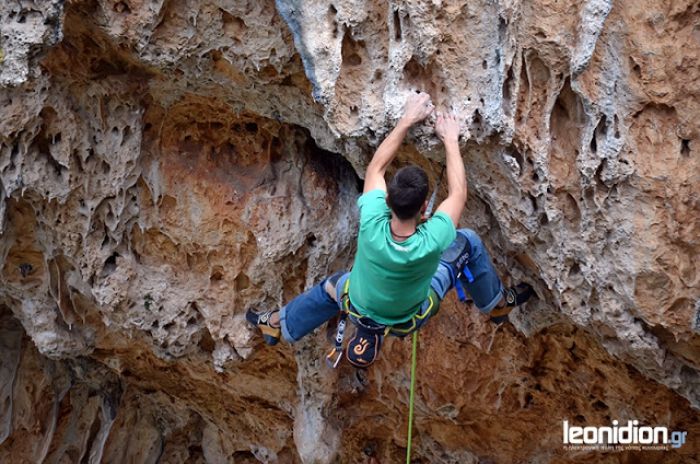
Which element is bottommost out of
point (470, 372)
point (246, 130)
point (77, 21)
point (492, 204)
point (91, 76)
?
point (470, 372)

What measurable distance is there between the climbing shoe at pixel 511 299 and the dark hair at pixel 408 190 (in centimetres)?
112

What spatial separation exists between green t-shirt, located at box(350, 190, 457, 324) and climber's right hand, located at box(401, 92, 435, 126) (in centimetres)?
36

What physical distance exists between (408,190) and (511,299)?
48.5 inches

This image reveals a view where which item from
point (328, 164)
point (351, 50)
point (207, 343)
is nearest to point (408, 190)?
point (351, 50)

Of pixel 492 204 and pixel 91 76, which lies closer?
pixel 492 204

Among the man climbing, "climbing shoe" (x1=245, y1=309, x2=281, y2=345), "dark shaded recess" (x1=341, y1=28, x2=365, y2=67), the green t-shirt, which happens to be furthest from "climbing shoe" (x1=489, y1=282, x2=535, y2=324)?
"dark shaded recess" (x1=341, y1=28, x2=365, y2=67)

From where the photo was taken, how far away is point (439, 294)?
3.99 m

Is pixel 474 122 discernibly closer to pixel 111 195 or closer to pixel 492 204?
pixel 492 204

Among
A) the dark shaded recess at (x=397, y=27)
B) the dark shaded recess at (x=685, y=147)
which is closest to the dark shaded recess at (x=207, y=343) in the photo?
the dark shaded recess at (x=397, y=27)

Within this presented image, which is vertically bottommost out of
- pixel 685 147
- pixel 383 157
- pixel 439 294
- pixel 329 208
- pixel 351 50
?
pixel 439 294

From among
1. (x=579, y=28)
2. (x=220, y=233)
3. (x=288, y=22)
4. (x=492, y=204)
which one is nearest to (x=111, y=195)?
(x=220, y=233)

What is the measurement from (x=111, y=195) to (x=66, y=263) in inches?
26.2

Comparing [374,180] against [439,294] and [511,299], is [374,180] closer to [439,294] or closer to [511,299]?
[439,294]

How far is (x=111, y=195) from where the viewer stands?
15.5 ft
